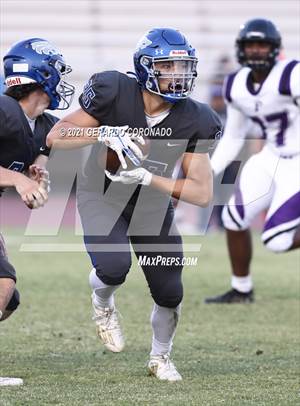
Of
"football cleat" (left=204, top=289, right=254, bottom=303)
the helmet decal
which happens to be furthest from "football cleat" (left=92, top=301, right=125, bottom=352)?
"football cleat" (left=204, top=289, right=254, bottom=303)

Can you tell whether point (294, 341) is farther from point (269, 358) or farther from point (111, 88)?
point (111, 88)

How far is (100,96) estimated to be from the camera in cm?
393

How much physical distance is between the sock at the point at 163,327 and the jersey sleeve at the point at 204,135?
2.32ft

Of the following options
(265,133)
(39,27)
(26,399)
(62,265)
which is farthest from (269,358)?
(39,27)

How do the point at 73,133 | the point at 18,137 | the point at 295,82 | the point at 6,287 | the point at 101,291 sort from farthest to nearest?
1. the point at 295,82
2. the point at 101,291
3. the point at 73,133
4. the point at 18,137
5. the point at 6,287

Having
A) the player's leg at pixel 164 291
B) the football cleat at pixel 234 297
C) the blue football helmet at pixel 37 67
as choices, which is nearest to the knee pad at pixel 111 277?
the player's leg at pixel 164 291

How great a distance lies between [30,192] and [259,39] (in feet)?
10.3

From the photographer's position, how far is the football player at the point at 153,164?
3.91m

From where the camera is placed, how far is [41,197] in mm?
3529

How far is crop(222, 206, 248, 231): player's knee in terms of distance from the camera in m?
6.21

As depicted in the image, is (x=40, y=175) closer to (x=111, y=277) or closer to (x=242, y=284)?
(x=111, y=277)

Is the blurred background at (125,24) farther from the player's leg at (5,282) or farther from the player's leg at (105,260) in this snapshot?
the player's leg at (5,282)

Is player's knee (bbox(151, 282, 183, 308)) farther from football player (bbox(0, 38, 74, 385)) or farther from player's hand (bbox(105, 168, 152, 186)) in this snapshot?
football player (bbox(0, 38, 74, 385))

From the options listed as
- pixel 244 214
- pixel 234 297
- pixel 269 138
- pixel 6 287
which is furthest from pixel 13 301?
pixel 269 138
